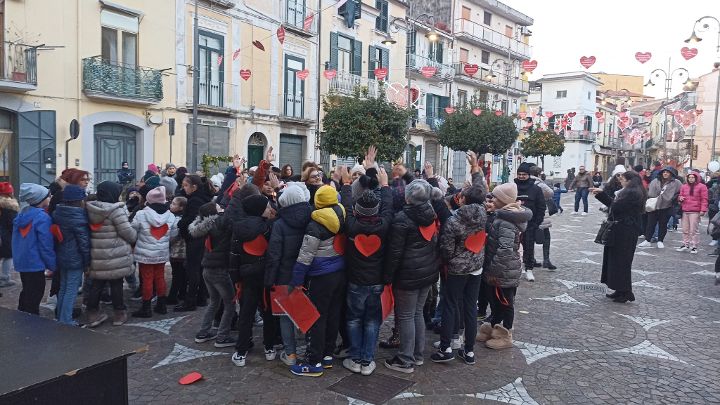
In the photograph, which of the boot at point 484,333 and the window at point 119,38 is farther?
the window at point 119,38

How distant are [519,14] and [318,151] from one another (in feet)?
74.4

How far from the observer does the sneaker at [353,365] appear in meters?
4.86

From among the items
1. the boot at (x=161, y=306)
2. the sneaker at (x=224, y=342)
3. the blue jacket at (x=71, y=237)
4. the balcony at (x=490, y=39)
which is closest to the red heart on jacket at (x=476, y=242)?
the sneaker at (x=224, y=342)

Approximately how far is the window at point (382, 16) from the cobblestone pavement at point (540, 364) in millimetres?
21217

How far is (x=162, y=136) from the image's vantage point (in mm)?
17203

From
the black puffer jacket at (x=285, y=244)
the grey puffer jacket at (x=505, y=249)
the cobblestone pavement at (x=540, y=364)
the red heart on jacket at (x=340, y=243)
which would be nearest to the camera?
the cobblestone pavement at (x=540, y=364)

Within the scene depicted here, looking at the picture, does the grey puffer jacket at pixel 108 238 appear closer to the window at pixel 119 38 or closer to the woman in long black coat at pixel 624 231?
the woman in long black coat at pixel 624 231

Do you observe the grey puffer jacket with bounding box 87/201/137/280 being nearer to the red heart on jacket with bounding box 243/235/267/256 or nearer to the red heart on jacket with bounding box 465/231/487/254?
the red heart on jacket with bounding box 243/235/267/256

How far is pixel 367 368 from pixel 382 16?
24.3 m

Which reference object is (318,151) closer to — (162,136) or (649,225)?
(162,136)

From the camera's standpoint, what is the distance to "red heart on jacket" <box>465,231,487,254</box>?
16.1ft

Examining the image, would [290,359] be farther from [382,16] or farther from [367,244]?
[382,16]

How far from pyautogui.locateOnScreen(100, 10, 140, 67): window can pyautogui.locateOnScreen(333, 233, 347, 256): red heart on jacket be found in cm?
1354

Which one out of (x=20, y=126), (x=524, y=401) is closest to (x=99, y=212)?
Result: (x=524, y=401)
